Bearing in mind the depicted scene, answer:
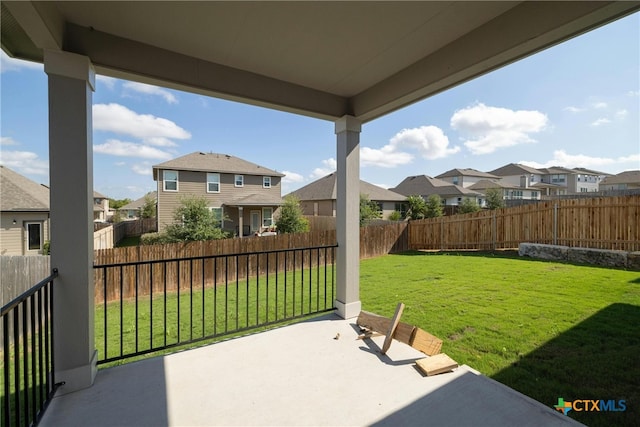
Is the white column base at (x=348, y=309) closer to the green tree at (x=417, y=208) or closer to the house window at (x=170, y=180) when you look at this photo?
the house window at (x=170, y=180)

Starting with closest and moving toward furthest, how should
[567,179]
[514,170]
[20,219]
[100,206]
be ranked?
[20,219], [100,206], [514,170], [567,179]

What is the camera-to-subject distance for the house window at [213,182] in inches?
567

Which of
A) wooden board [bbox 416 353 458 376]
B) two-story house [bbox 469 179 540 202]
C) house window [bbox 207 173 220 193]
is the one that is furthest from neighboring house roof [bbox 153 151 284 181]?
two-story house [bbox 469 179 540 202]

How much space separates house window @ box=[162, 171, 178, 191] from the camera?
13297 millimetres

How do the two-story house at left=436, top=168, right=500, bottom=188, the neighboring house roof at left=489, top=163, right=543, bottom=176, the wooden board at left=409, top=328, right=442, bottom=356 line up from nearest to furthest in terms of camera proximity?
the wooden board at left=409, top=328, right=442, bottom=356, the two-story house at left=436, top=168, right=500, bottom=188, the neighboring house roof at left=489, top=163, right=543, bottom=176

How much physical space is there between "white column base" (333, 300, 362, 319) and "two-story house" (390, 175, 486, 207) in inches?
862

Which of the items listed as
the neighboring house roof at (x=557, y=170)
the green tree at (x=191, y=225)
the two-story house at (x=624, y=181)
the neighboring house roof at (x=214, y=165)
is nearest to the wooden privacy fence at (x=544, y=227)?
the green tree at (x=191, y=225)

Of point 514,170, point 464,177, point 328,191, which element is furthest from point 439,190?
point 514,170

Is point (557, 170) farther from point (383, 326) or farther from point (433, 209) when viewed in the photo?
point (383, 326)

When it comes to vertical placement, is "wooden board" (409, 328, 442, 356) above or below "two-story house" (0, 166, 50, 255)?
below

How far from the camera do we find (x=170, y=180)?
44.0ft

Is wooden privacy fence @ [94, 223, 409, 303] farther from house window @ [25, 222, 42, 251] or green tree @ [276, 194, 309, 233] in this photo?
house window @ [25, 222, 42, 251]

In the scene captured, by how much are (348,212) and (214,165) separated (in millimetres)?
12929

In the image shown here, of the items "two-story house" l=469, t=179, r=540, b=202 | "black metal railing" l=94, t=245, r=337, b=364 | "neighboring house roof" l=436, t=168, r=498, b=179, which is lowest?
"black metal railing" l=94, t=245, r=337, b=364
